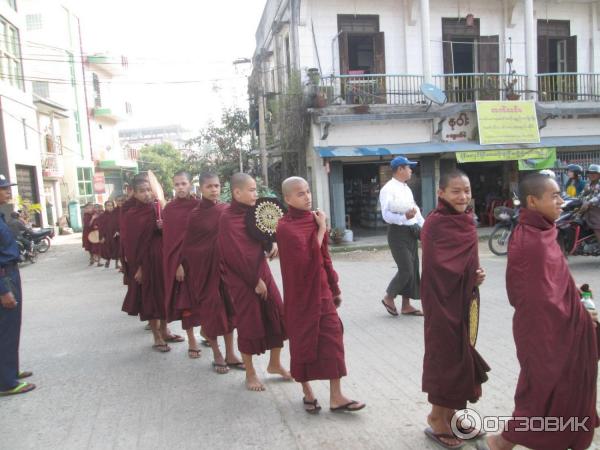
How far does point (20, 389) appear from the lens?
419cm

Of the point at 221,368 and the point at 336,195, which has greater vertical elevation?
the point at 336,195

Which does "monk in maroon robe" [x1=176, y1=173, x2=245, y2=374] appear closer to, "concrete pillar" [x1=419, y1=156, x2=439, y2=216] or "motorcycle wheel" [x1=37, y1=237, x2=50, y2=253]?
"concrete pillar" [x1=419, y1=156, x2=439, y2=216]

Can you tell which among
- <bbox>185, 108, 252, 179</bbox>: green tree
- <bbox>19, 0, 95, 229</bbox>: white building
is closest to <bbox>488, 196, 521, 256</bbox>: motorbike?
<bbox>185, 108, 252, 179</bbox>: green tree

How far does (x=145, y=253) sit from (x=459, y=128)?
1127 centimetres

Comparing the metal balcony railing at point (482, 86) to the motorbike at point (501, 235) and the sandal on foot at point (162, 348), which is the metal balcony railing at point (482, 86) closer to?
the motorbike at point (501, 235)

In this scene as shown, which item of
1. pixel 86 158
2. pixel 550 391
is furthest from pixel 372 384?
pixel 86 158

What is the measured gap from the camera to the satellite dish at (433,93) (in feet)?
43.3

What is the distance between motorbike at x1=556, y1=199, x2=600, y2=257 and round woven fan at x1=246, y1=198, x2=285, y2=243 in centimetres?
572

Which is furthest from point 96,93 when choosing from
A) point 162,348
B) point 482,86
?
point 162,348

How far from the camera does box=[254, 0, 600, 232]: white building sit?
13758 millimetres

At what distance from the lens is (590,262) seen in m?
8.52

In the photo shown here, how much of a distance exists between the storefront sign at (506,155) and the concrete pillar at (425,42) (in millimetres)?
2285

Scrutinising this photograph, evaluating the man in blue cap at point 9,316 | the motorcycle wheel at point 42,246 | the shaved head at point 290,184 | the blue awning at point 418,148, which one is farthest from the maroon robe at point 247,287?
the motorcycle wheel at point 42,246

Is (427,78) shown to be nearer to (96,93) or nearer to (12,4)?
(12,4)
